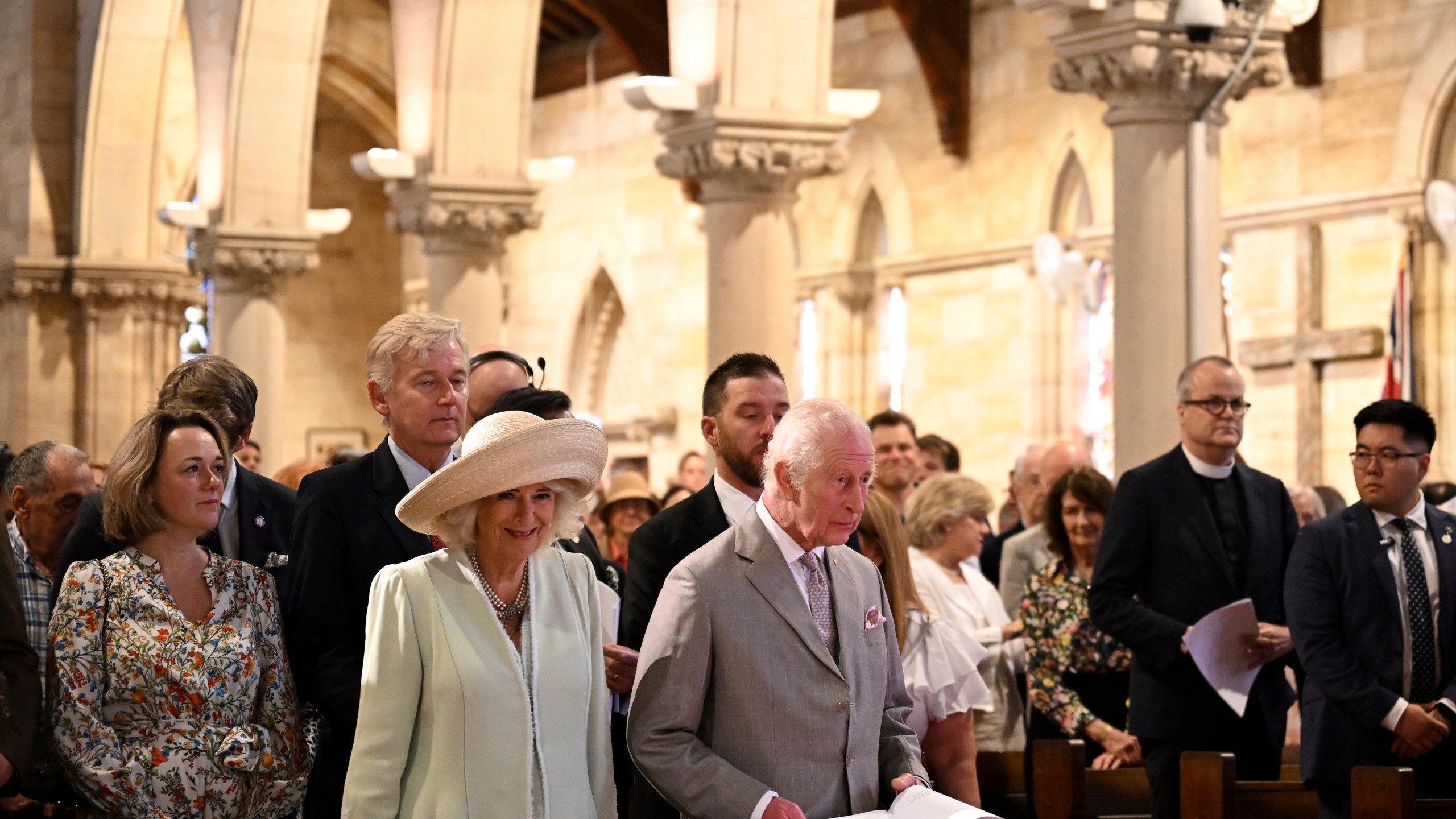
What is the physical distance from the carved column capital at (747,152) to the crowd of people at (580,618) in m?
2.93

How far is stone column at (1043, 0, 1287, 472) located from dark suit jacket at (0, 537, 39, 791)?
3997 millimetres

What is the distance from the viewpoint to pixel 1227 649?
4.83m

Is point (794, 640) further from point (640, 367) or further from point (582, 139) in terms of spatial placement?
point (582, 139)

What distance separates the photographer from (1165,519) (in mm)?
4961

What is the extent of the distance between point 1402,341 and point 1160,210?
596 centimetres

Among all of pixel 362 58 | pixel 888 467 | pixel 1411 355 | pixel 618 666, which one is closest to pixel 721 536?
pixel 618 666

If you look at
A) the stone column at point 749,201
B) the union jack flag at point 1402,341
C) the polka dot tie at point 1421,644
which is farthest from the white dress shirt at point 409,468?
the union jack flag at point 1402,341

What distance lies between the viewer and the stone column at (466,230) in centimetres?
1041

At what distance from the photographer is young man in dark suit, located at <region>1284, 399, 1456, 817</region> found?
15.3ft

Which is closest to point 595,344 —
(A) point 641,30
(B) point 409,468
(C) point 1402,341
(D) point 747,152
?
(A) point 641,30

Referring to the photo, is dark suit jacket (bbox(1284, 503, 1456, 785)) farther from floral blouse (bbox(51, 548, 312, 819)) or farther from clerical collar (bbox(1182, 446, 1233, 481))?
floral blouse (bbox(51, 548, 312, 819))

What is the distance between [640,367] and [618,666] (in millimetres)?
15221

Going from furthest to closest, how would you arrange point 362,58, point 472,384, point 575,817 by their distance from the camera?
point 362,58 → point 472,384 → point 575,817

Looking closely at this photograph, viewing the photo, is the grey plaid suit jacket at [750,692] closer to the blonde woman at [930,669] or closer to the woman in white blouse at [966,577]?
the blonde woman at [930,669]
